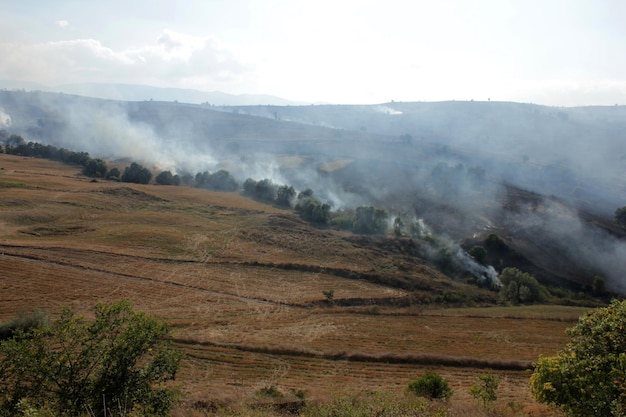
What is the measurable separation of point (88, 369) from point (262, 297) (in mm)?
33914

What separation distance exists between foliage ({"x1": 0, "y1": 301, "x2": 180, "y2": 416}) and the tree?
13.7 m

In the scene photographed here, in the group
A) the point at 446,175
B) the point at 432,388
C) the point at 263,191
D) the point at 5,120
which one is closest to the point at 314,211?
the point at 263,191

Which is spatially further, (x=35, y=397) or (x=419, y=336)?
(x=419, y=336)

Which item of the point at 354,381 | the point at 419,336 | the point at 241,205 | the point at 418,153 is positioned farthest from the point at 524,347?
the point at 418,153

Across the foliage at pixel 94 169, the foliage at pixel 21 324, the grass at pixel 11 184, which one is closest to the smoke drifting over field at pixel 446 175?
the foliage at pixel 94 169

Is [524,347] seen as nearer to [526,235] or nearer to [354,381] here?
[354,381]

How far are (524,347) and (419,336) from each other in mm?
10263

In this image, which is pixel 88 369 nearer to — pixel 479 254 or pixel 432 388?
pixel 432 388

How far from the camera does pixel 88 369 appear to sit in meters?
14.1

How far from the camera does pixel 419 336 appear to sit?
3988cm

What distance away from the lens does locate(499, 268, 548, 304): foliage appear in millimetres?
59156

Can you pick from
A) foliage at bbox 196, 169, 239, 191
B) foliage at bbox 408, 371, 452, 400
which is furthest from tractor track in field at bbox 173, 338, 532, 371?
foliage at bbox 196, 169, 239, 191

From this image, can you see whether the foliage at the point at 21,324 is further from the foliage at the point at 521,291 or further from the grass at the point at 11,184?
the grass at the point at 11,184

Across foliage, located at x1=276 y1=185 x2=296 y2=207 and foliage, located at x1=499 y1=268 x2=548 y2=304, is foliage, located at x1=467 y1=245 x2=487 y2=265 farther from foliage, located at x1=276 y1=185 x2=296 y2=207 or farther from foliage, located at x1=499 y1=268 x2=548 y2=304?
foliage, located at x1=276 y1=185 x2=296 y2=207
